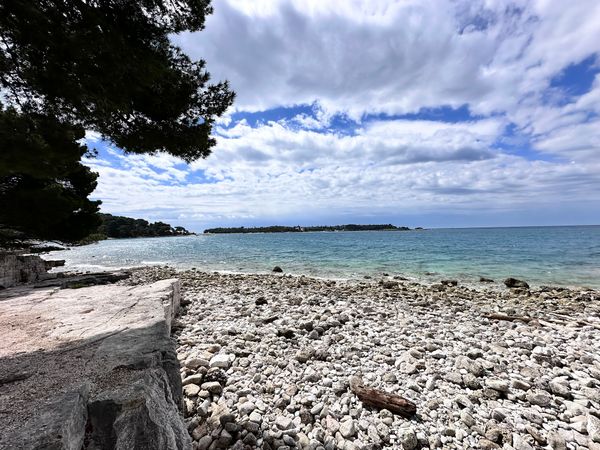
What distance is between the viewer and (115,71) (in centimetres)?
507

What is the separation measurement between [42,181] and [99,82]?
15.6 m

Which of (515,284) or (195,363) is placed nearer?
(195,363)

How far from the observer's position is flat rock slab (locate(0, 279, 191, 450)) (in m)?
2.39

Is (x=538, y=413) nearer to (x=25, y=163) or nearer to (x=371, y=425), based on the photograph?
(x=371, y=425)

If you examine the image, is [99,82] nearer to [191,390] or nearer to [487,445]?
[191,390]

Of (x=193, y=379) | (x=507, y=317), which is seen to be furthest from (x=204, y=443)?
(x=507, y=317)

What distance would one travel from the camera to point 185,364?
5.69 m

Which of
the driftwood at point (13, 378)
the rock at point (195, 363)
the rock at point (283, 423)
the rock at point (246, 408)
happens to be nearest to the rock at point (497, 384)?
the rock at point (283, 423)

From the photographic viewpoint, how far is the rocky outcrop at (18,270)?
1332 centimetres

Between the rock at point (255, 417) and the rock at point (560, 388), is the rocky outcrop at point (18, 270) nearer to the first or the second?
the rock at point (255, 417)

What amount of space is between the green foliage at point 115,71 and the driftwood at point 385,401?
5.96 meters

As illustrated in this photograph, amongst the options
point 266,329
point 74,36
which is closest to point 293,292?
point 266,329

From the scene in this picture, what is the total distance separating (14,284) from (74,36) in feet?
47.5

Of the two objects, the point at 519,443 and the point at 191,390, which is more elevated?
the point at 191,390
